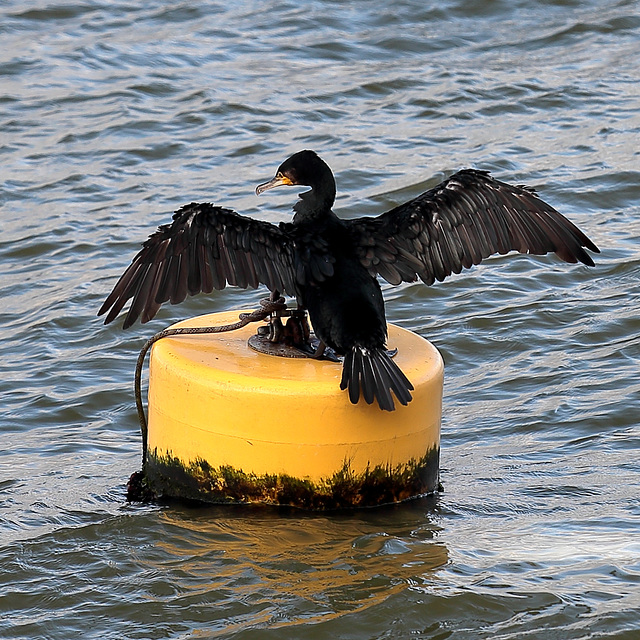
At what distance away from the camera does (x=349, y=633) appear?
4.10 meters

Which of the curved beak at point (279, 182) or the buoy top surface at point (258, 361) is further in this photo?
the curved beak at point (279, 182)

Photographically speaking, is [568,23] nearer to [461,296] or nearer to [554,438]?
[461,296]

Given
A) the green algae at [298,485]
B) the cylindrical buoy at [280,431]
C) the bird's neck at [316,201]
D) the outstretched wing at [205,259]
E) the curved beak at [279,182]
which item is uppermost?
the curved beak at [279,182]

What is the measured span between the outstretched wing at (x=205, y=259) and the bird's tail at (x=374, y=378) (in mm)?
538

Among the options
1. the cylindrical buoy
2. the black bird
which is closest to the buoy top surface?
the cylindrical buoy

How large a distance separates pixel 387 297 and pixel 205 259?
3.28 meters

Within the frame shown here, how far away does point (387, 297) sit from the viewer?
817 cm

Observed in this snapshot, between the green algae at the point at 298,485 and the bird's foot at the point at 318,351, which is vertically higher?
the bird's foot at the point at 318,351

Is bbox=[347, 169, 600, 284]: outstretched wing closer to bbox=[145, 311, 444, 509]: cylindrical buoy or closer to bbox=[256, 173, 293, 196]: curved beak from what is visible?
bbox=[256, 173, 293, 196]: curved beak

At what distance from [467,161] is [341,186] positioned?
112 centimetres

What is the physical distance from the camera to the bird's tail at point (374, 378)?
4.52 meters

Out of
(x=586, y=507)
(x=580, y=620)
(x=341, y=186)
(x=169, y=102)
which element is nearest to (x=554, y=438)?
(x=586, y=507)

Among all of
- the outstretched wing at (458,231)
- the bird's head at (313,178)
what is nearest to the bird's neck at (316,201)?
the bird's head at (313,178)

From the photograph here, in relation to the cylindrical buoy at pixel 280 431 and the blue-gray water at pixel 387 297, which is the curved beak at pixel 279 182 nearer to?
the cylindrical buoy at pixel 280 431
